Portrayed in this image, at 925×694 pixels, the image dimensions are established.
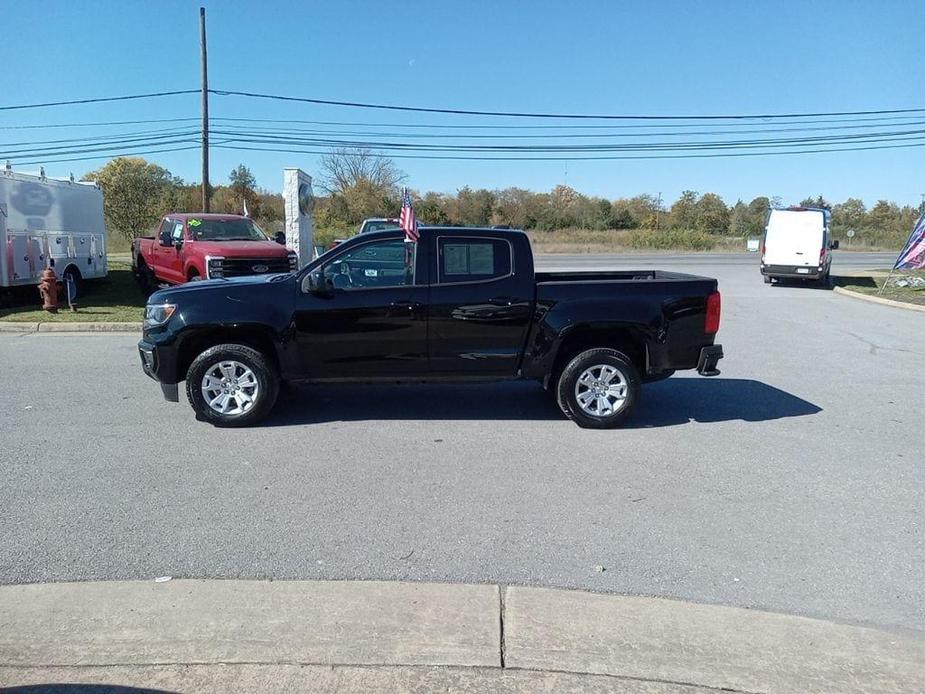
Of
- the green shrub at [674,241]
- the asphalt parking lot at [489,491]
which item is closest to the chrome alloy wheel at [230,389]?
the asphalt parking lot at [489,491]

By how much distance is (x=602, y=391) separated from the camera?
681 centimetres

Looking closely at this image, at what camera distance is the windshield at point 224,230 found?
15.7 m

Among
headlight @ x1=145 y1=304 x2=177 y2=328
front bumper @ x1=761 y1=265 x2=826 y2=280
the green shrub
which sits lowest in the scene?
headlight @ x1=145 y1=304 x2=177 y2=328

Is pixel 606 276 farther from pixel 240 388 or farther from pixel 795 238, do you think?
pixel 795 238

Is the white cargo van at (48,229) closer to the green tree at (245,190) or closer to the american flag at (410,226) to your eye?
the american flag at (410,226)

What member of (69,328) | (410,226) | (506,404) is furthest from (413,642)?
(69,328)

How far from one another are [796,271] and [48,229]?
21257mm

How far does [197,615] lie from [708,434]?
481 centimetres

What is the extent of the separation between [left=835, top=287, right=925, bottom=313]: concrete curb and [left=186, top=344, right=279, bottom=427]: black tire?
15.6 metres

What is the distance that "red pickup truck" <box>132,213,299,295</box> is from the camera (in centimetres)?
1428

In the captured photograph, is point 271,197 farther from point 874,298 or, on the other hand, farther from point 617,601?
point 617,601

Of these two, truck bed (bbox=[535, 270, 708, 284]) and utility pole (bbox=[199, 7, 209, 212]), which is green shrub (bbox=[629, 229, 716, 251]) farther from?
truck bed (bbox=[535, 270, 708, 284])

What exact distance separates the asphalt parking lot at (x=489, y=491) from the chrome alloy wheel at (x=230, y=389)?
252 millimetres

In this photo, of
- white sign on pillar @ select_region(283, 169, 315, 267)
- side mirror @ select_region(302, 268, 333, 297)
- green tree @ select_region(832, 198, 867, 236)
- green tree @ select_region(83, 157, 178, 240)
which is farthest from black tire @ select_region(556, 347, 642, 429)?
green tree @ select_region(832, 198, 867, 236)
